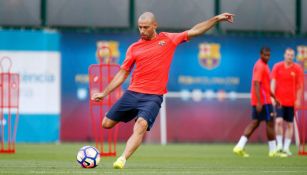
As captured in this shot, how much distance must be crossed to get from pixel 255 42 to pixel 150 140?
464 cm

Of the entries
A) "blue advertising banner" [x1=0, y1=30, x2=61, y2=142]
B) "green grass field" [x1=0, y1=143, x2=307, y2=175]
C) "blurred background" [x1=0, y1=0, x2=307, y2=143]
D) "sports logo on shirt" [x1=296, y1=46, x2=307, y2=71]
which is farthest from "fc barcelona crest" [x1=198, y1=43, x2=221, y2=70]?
"green grass field" [x1=0, y1=143, x2=307, y2=175]

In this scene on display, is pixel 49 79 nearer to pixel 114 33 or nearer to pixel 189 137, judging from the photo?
pixel 114 33

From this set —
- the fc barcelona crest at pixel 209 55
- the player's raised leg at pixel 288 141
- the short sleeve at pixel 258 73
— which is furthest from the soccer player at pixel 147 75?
the fc barcelona crest at pixel 209 55

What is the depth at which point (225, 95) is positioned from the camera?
91.6ft

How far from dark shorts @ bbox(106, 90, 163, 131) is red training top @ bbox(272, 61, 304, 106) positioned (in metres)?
8.30

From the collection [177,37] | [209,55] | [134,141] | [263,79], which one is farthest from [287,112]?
[134,141]

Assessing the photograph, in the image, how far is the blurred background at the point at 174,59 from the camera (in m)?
26.5

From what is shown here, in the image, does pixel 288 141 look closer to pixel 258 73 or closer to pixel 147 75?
Result: pixel 258 73

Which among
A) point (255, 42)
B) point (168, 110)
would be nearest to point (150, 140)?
point (168, 110)

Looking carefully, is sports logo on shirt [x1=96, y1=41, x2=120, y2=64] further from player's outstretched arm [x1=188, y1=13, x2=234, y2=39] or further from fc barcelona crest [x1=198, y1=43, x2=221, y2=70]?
player's outstretched arm [x1=188, y1=13, x2=234, y2=39]

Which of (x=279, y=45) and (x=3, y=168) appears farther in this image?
(x=279, y=45)

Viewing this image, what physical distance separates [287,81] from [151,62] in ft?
28.5

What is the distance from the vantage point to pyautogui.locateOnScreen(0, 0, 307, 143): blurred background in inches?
1045

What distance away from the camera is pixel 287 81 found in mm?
21953
